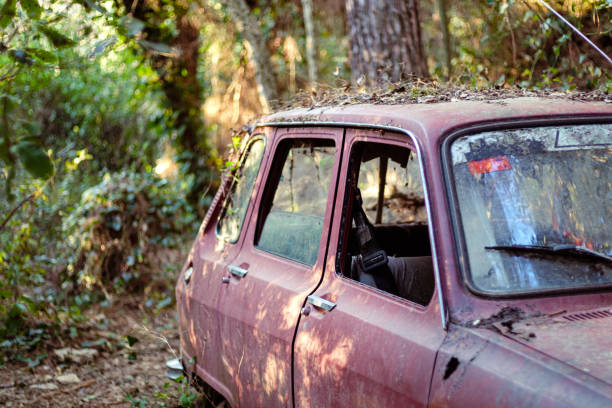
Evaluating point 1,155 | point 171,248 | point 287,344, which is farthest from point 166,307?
point 1,155

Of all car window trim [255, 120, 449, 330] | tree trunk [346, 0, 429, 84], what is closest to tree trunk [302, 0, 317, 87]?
tree trunk [346, 0, 429, 84]

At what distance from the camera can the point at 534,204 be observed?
2.57m

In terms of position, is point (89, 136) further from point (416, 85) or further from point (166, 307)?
point (416, 85)

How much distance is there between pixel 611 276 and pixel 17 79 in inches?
143

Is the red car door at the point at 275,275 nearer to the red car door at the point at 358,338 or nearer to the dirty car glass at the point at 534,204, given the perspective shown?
the red car door at the point at 358,338

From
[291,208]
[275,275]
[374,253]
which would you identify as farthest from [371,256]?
[291,208]

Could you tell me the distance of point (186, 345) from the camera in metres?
4.38

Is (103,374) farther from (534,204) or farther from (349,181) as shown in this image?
(534,204)

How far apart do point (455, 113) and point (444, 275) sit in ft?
2.39

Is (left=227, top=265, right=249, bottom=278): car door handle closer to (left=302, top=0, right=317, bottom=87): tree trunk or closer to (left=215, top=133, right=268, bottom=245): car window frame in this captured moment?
(left=215, top=133, right=268, bottom=245): car window frame

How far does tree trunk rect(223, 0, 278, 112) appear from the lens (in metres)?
8.46

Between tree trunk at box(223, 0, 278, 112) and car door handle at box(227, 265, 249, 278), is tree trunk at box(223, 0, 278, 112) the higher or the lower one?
the higher one

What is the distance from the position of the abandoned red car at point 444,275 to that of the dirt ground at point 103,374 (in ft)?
4.72

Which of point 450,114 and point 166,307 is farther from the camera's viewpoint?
point 166,307
